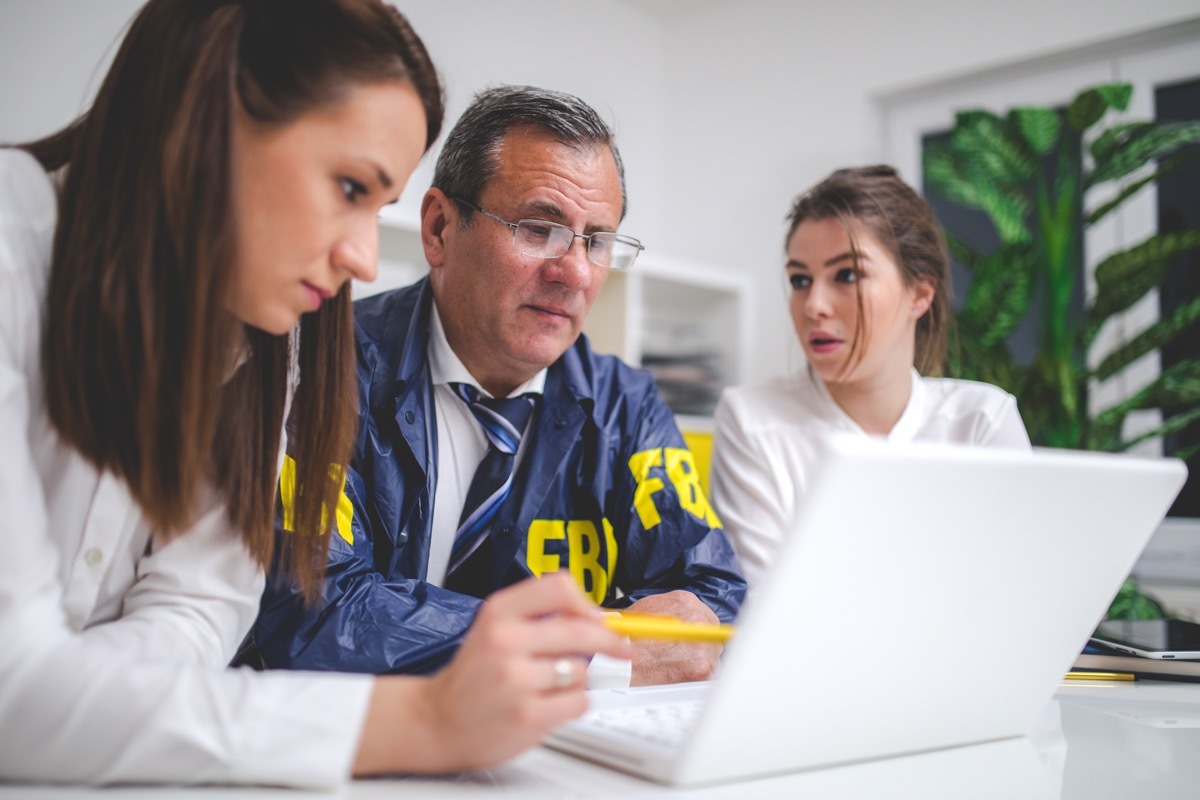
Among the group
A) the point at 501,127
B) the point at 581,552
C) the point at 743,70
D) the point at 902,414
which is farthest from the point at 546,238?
the point at 743,70

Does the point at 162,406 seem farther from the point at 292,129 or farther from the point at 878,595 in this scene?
the point at 878,595

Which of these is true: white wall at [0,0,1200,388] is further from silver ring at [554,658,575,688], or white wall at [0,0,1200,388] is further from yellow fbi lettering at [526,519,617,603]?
silver ring at [554,658,575,688]

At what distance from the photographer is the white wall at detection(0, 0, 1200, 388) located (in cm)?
315

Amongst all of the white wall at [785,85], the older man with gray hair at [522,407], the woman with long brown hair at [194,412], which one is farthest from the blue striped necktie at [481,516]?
the white wall at [785,85]

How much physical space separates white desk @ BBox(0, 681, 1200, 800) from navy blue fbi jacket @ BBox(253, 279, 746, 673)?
0.45 m

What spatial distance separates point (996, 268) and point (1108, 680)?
1.75 m

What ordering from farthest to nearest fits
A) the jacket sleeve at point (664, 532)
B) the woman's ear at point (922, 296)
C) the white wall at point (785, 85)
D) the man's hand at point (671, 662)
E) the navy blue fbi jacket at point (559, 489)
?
the white wall at point (785, 85), the woman's ear at point (922, 296), the jacket sleeve at point (664, 532), the navy blue fbi jacket at point (559, 489), the man's hand at point (671, 662)

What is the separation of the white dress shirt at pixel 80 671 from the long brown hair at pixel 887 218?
4.66ft

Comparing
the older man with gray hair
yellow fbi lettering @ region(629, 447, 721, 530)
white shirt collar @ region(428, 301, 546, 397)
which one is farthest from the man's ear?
yellow fbi lettering @ region(629, 447, 721, 530)

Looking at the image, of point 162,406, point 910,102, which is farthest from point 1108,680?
point 910,102

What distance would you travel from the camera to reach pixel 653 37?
13.4 ft

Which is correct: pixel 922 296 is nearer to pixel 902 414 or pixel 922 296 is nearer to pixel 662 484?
pixel 902 414

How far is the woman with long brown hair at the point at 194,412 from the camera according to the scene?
583mm

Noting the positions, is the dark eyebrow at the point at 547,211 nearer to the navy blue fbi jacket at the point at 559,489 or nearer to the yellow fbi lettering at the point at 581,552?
the navy blue fbi jacket at the point at 559,489
